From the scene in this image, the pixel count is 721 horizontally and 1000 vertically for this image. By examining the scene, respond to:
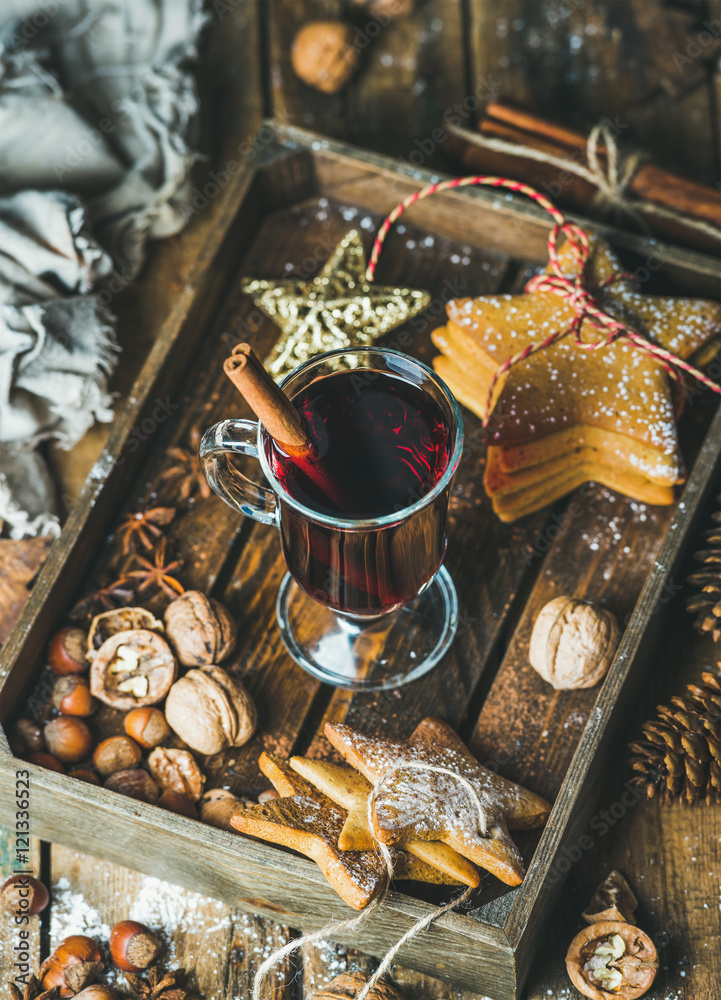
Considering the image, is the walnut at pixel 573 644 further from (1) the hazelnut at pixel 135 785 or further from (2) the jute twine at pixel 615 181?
(2) the jute twine at pixel 615 181

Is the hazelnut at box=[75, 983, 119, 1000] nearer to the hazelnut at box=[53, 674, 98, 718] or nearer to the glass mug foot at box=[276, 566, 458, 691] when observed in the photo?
the hazelnut at box=[53, 674, 98, 718]

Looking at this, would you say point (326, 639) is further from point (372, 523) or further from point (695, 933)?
point (695, 933)

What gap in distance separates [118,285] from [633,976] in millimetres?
1359

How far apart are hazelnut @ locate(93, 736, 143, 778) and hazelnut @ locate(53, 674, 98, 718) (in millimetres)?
60

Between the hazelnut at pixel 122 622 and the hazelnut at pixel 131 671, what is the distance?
2 cm

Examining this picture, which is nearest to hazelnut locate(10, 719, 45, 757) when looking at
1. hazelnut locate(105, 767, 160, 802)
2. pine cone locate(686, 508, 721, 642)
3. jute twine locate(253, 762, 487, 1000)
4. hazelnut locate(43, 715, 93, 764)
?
hazelnut locate(43, 715, 93, 764)

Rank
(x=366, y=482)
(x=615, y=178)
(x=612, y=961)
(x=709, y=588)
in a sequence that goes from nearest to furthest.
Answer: (x=366, y=482)
(x=612, y=961)
(x=709, y=588)
(x=615, y=178)

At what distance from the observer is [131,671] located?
1.32 m

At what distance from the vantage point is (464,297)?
156 cm

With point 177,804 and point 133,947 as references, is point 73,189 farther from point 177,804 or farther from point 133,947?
point 133,947

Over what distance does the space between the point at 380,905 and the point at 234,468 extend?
0.55 metres

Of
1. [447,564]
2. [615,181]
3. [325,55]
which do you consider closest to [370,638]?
[447,564]

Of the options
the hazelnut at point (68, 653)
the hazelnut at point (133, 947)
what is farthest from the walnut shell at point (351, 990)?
the hazelnut at point (68, 653)

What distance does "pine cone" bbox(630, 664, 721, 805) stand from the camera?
1240 mm
